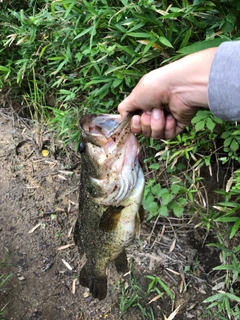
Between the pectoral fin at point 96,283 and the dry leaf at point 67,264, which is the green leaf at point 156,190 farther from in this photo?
the dry leaf at point 67,264

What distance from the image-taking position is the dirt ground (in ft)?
9.06

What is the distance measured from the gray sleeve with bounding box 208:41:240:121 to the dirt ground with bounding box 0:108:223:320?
171 centimetres

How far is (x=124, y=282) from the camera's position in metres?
2.91

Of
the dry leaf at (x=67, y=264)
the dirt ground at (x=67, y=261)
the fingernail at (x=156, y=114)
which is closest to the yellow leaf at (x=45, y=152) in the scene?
the dirt ground at (x=67, y=261)

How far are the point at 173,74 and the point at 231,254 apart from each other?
1440mm

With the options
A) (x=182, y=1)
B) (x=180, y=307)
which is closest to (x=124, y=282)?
(x=180, y=307)

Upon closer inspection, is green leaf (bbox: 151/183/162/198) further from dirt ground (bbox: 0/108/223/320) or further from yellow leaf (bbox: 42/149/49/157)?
yellow leaf (bbox: 42/149/49/157)

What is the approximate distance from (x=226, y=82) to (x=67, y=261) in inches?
91.5

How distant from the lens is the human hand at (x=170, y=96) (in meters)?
1.44

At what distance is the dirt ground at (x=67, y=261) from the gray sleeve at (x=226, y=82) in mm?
1715

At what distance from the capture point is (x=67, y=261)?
3105 millimetres

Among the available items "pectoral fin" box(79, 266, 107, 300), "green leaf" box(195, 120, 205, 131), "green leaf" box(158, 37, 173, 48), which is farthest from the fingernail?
"pectoral fin" box(79, 266, 107, 300)

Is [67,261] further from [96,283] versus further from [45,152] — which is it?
[45,152]

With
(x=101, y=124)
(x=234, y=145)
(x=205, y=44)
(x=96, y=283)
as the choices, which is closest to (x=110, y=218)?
(x=101, y=124)
